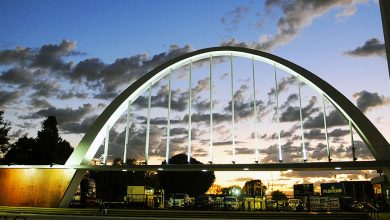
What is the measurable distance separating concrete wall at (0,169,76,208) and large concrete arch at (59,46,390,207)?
2.13ft

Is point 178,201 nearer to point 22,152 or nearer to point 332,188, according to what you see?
point 332,188

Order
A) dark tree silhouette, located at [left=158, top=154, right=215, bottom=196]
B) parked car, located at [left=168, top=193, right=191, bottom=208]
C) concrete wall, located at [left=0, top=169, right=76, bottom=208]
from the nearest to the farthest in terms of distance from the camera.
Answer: concrete wall, located at [left=0, top=169, right=76, bottom=208] < parked car, located at [left=168, top=193, right=191, bottom=208] < dark tree silhouette, located at [left=158, top=154, right=215, bottom=196]

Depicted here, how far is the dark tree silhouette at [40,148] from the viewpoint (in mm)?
59625

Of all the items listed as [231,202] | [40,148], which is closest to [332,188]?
[231,202]

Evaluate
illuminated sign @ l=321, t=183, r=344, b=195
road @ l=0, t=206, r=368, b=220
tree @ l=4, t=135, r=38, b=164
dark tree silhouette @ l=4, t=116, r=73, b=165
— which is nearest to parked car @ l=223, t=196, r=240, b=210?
road @ l=0, t=206, r=368, b=220

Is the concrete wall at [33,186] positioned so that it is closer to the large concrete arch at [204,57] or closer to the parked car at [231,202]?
the large concrete arch at [204,57]

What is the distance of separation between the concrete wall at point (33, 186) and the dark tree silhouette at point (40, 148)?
3156 cm

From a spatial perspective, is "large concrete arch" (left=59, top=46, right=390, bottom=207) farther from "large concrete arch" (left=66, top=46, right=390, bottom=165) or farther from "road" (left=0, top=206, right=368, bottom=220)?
"road" (left=0, top=206, right=368, bottom=220)

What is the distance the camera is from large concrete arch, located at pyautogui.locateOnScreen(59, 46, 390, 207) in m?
26.5

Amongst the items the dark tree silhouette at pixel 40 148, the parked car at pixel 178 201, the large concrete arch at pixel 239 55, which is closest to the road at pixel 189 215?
the large concrete arch at pixel 239 55

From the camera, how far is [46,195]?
91.5 ft

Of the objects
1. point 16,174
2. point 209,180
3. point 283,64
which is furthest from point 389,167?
point 209,180

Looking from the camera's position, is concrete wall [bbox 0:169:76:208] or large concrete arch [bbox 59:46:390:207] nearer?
large concrete arch [bbox 59:46:390:207]

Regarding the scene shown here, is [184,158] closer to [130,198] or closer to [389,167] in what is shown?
[130,198]
